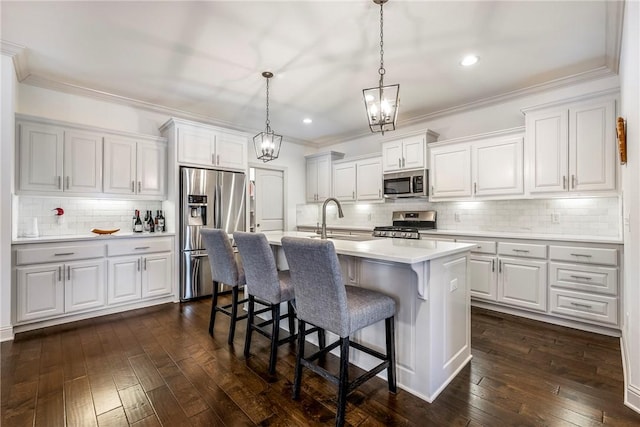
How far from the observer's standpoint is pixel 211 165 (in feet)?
13.9

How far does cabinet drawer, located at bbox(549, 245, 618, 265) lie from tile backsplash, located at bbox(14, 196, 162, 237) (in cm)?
495

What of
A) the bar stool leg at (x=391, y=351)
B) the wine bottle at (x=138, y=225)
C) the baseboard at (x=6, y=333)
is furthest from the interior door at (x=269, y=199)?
the bar stool leg at (x=391, y=351)

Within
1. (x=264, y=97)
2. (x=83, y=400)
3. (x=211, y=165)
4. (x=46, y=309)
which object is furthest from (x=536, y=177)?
(x=46, y=309)

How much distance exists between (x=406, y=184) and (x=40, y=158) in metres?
4.52

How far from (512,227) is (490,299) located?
101cm

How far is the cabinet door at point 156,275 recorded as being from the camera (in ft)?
12.1

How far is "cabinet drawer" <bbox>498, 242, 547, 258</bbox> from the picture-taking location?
3109 millimetres

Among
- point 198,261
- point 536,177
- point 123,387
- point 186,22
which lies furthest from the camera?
point 198,261

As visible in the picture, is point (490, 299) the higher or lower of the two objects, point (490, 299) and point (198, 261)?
the lower

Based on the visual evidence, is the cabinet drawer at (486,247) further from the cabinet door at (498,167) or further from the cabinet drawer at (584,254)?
the cabinet door at (498,167)

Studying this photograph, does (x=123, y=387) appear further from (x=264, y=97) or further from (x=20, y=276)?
(x=264, y=97)

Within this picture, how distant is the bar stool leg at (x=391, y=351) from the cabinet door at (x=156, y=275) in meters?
3.12

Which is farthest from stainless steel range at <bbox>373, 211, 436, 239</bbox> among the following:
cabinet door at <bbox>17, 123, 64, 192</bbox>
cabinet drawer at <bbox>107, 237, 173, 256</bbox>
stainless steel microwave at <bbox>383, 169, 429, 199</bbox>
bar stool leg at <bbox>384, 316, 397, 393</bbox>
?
cabinet door at <bbox>17, 123, 64, 192</bbox>

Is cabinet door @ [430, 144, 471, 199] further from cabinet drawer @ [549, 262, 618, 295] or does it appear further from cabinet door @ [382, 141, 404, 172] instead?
cabinet drawer @ [549, 262, 618, 295]
